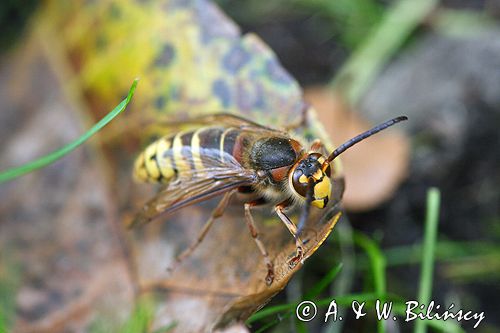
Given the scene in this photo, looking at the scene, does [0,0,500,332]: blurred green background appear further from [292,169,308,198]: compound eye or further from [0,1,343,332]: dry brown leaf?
[292,169,308,198]: compound eye

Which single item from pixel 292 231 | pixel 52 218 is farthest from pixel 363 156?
pixel 52 218

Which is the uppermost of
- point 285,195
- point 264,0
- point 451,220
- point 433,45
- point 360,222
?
point 264,0

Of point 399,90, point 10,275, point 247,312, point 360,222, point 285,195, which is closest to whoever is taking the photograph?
point 247,312

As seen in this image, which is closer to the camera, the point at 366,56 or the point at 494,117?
the point at 494,117

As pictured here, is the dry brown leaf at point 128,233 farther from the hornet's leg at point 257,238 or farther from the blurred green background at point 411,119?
the blurred green background at point 411,119

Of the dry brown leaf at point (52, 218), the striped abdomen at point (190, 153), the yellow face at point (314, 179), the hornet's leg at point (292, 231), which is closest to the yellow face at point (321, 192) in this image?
the yellow face at point (314, 179)

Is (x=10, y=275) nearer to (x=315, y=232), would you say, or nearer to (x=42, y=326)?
(x=42, y=326)

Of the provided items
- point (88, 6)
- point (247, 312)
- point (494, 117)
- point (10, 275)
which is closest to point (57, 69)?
point (88, 6)

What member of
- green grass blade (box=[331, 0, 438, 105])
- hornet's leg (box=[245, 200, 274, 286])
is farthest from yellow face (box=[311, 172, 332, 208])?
green grass blade (box=[331, 0, 438, 105])
